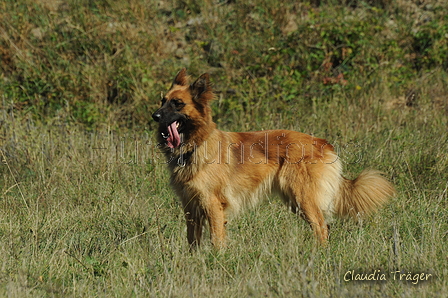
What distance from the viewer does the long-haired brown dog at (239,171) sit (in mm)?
4586

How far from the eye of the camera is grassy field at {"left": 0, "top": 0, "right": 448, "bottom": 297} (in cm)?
370

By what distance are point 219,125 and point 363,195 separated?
11.7 feet

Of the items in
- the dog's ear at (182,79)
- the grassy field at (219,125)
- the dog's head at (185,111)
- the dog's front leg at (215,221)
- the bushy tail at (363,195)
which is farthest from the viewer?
the dog's ear at (182,79)

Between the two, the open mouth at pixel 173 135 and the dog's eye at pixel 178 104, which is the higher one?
the dog's eye at pixel 178 104

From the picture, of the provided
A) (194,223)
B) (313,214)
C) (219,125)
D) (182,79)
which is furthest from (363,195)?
(219,125)

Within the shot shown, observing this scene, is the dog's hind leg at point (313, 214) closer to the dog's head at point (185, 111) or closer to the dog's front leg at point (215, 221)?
the dog's front leg at point (215, 221)

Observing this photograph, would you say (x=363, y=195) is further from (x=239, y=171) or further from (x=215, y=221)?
(x=215, y=221)

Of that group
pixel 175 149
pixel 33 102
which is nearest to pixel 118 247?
pixel 175 149

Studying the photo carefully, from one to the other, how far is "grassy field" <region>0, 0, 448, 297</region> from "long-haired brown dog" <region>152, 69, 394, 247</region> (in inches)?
8.2

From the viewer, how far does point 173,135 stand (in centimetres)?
468

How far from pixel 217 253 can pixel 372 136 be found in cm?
327

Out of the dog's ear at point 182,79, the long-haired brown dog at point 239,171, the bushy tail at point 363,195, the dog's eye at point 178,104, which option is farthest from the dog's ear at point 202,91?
the bushy tail at point 363,195

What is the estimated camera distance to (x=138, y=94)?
8461 mm

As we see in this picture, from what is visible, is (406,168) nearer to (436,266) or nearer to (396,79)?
(436,266)
